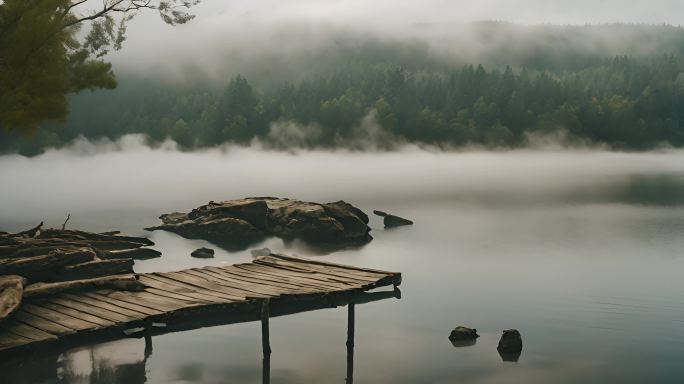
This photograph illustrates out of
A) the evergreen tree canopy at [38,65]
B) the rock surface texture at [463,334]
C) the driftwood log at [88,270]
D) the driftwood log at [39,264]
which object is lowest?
the rock surface texture at [463,334]

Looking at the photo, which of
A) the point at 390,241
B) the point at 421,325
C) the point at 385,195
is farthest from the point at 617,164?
the point at 421,325

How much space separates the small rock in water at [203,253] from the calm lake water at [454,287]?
3.59 ft

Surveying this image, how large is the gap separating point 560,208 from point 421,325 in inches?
2667

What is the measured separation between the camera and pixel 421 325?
33188mm

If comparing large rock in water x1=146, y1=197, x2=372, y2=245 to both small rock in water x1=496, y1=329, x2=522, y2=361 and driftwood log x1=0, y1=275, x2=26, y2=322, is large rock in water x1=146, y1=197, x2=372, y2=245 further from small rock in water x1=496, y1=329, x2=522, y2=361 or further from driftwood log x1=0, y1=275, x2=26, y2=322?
driftwood log x1=0, y1=275, x2=26, y2=322

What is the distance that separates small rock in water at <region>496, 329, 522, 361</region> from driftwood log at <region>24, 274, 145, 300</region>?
12546 mm

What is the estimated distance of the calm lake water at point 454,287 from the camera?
2673cm

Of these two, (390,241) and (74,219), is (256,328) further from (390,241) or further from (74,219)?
(74,219)

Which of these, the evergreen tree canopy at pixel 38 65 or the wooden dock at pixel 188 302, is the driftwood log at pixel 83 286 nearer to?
the wooden dock at pixel 188 302

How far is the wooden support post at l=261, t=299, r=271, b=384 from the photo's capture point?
76.8 ft

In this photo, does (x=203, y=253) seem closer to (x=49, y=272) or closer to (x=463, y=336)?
(x=463, y=336)

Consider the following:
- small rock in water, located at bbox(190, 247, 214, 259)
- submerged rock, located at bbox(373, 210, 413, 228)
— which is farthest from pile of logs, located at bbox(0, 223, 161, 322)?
submerged rock, located at bbox(373, 210, 413, 228)

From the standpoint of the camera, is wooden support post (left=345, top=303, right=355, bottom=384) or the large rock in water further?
the large rock in water

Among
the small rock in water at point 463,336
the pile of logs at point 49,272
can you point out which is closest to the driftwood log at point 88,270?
the pile of logs at point 49,272
